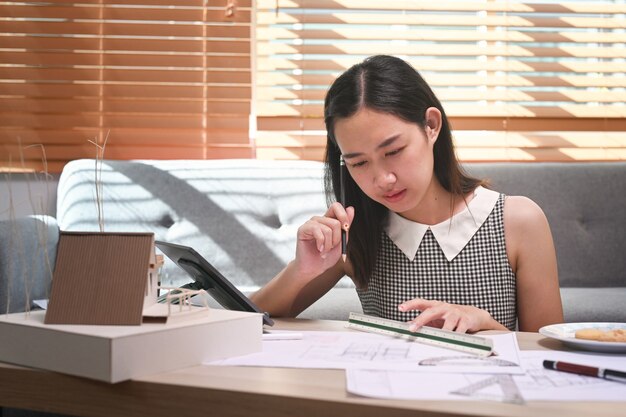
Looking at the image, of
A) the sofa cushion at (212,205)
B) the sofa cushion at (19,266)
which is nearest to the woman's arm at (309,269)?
the sofa cushion at (19,266)

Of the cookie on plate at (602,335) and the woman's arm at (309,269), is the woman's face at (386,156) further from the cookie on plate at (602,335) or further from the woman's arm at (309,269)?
the cookie on plate at (602,335)

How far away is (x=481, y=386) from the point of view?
30.2 inches

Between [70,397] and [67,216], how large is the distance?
209cm

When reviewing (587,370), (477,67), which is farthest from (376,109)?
(477,67)

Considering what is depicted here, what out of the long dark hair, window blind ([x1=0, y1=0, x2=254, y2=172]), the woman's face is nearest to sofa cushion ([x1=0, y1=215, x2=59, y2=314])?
window blind ([x1=0, y1=0, x2=254, y2=172])

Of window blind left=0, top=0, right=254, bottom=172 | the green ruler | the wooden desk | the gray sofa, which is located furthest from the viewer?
window blind left=0, top=0, right=254, bottom=172

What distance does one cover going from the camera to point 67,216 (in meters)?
2.81

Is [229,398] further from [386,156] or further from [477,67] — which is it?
[477,67]

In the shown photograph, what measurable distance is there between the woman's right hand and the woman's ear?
1.01ft

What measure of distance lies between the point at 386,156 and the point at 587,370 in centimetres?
66

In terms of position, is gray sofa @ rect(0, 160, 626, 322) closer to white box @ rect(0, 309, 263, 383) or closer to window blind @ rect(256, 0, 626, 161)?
window blind @ rect(256, 0, 626, 161)

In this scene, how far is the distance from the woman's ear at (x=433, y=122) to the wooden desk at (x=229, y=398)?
82cm

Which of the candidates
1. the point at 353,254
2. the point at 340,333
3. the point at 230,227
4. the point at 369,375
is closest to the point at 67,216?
the point at 230,227

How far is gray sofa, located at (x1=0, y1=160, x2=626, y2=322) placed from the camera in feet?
8.93
